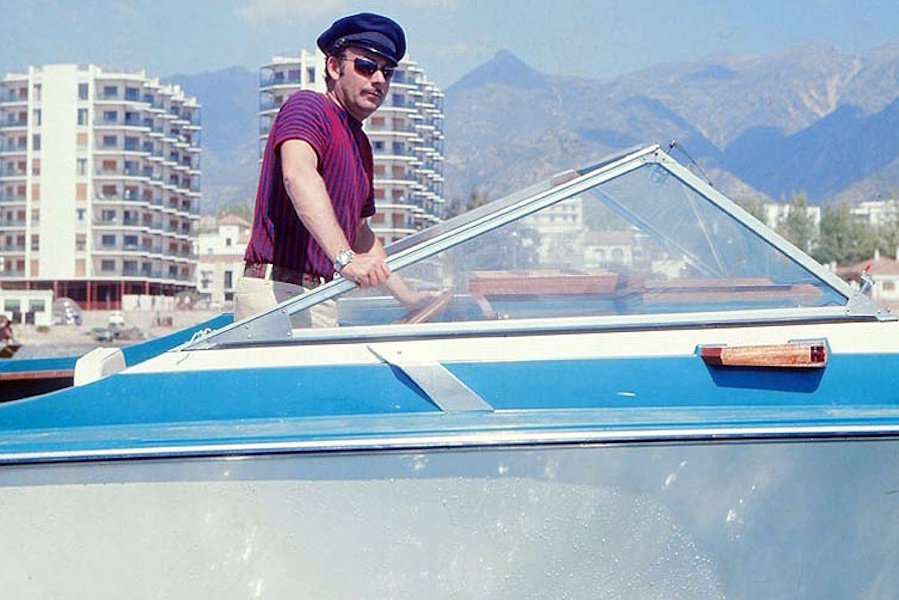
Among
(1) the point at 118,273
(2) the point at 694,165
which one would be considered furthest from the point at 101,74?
(2) the point at 694,165

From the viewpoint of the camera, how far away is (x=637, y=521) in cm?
274

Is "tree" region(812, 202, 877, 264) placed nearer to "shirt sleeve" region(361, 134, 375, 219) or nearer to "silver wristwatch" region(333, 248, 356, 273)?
"shirt sleeve" region(361, 134, 375, 219)

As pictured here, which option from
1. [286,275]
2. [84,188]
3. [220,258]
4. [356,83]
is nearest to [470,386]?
[286,275]

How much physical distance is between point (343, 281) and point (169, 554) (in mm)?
782

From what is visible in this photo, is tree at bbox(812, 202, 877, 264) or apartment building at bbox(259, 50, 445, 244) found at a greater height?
apartment building at bbox(259, 50, 445, 244)

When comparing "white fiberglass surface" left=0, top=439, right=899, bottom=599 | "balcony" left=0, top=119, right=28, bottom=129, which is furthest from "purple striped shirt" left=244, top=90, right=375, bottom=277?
"balcony" left=0, top=119, right=28, bottom=129

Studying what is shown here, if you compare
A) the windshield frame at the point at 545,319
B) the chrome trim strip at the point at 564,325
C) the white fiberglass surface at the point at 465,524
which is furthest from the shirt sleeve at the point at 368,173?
the white fiberglass surface at the point at 465,524

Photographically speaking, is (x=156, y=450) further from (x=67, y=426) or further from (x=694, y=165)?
(x=694, y=165)

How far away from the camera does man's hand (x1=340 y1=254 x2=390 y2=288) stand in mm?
3092

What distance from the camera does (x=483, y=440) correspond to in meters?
2.70

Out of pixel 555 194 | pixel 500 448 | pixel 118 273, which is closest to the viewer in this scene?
pixel 500 448

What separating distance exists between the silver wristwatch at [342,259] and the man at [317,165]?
16 cm

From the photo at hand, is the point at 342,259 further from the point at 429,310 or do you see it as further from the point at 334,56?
the point at 334,56

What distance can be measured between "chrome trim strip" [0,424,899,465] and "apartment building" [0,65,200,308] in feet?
342
